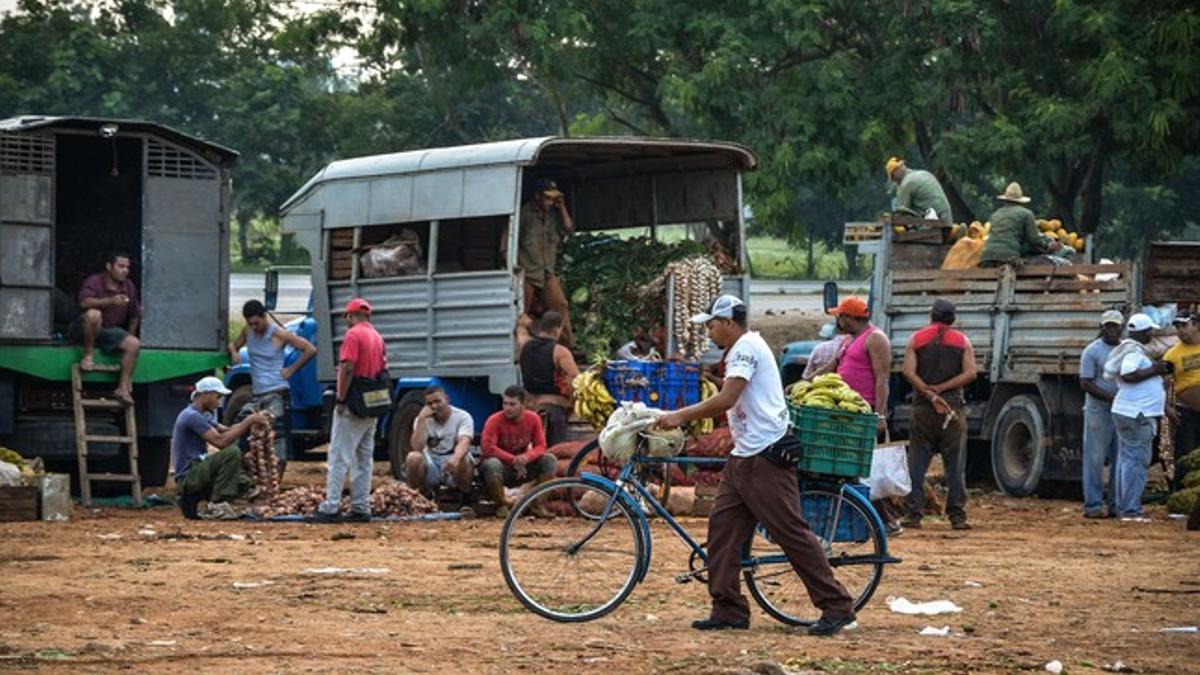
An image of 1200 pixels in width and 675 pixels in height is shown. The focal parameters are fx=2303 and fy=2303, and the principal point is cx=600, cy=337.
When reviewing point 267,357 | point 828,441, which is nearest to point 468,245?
point 267,357

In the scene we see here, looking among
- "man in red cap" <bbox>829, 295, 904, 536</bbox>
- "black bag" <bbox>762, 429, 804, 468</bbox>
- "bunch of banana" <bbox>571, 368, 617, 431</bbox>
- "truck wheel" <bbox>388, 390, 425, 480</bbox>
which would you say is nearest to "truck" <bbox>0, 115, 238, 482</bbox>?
"truck wheel" <bbox>388, 390, 425, 480</bbox>

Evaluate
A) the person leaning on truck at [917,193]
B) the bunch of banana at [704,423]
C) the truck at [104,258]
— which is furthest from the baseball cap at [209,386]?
the person leaning on truck at [917,193]

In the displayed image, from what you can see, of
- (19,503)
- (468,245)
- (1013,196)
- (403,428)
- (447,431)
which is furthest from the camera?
(1013,196)

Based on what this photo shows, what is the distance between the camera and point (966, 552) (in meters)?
Answer: 15.2

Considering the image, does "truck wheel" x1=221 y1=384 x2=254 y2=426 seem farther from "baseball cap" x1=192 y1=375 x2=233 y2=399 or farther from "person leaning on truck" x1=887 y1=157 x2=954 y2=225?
"person leaning on truck" x1=887 y1=157 x2=954 y2=225

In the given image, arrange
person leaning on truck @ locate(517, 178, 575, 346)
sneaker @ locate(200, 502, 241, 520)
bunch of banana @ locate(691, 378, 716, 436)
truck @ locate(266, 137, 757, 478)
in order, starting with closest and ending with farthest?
bunch of banana @ locate(691, 378, 716, 436) → sneaker @ locate(200, 502, 241, 520) → truck @ locate(266, 137, 757, 478) → person leaning on truck @ locate(517, 178, 575, 346)

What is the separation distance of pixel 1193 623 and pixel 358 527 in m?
7.04

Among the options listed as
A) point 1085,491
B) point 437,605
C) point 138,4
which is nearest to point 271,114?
point 138,4

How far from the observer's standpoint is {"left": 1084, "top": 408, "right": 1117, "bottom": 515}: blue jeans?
1850 centimetres

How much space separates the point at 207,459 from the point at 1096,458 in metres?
7.07

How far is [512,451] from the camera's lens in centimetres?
1770

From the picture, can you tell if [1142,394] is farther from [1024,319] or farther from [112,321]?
[112,321]

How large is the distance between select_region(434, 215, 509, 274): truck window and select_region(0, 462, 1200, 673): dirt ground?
418 cm

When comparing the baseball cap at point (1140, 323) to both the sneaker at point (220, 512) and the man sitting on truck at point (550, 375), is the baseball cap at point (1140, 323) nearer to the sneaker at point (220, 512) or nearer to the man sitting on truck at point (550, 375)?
the man sitting on truck at point (550, 375)
